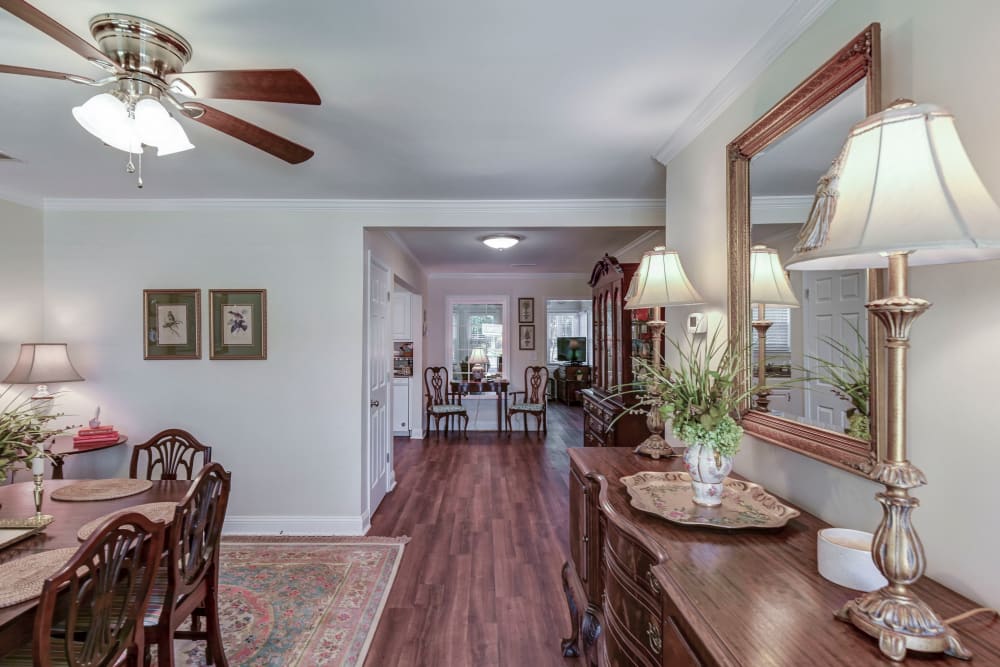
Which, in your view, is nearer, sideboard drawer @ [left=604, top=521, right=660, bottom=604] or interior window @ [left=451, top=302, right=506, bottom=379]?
sideboard drawer @ [left=604, top=521, right=660, bottom=604]

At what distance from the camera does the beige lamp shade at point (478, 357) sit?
26.6ft

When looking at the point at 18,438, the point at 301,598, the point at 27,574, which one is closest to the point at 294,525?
the point at 301,598

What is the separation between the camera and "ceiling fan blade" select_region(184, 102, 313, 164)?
163cm

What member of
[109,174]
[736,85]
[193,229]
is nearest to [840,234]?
[736,85]

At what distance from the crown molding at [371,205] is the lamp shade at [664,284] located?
166 cm

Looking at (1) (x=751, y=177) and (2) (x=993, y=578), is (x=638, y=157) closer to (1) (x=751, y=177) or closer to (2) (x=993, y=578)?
(1) (x=751, y=177)

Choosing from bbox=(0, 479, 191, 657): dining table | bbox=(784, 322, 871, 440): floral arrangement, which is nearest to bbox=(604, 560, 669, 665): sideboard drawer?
bbox=(784, 322, 871, 440): floral arrangement

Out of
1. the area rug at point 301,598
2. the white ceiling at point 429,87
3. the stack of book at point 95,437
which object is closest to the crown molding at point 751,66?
the white ceiling at point 429,87

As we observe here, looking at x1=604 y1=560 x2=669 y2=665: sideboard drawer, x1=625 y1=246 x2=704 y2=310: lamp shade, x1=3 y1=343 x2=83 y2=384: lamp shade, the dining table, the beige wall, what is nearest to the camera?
the beige wall

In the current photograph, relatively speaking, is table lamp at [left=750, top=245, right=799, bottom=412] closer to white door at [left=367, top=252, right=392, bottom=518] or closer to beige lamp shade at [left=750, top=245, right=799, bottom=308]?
beige lamp shade at [left=750, top=245, right=799, bottom=308]

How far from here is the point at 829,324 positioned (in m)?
1.37

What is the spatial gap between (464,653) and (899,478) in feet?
7.04

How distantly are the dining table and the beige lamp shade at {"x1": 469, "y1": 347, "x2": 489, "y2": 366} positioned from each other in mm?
5652

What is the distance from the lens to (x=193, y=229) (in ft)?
12.3
